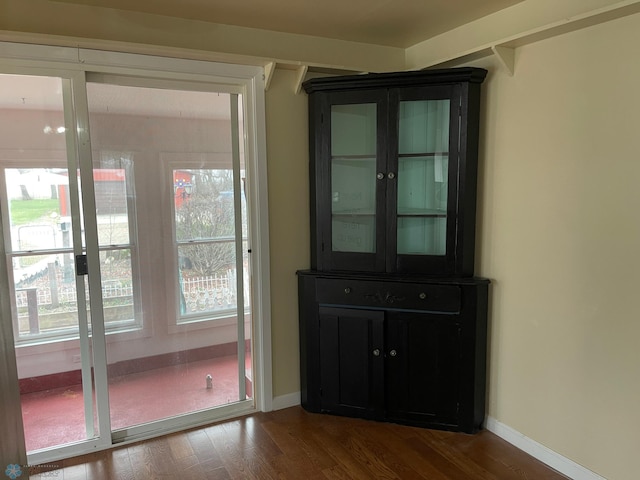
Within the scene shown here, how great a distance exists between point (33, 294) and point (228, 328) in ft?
3.64

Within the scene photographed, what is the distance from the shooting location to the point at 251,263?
2.92 meters

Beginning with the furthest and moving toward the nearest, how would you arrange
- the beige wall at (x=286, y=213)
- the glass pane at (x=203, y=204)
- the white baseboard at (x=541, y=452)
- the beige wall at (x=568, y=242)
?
the beige wall at (x=286, y=213), the glass pane at (x=203, y=204), the white baseboard at (x=541, y=452), the beige wall at (x=568, y=242)

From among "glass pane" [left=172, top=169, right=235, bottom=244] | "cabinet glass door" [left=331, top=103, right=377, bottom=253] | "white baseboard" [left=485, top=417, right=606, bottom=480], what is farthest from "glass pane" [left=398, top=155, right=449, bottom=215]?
"white baseboard" [left=485, top=417, right=606, bottom=480]

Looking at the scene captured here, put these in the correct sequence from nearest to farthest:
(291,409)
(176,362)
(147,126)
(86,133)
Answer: (86,133)
(147,126)
(176,362)
(291,409)

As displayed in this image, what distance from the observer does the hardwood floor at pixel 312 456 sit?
2.36m

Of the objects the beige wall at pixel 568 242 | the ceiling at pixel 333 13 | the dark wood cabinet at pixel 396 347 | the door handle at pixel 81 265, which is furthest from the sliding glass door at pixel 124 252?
the beige wall at pixel 568 242

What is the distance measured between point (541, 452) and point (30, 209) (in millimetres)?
3000

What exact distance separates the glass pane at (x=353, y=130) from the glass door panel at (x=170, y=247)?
0.59m

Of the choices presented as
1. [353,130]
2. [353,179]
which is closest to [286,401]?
[353,179]

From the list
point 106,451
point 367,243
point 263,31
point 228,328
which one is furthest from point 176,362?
point 263,31

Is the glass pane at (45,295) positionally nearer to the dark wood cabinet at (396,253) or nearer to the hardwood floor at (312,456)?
the hardwood floor at (312,456)

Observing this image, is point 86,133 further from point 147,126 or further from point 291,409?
point 291,409

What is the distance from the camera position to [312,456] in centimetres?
252

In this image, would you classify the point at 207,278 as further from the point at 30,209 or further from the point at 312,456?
the point at 312,456
